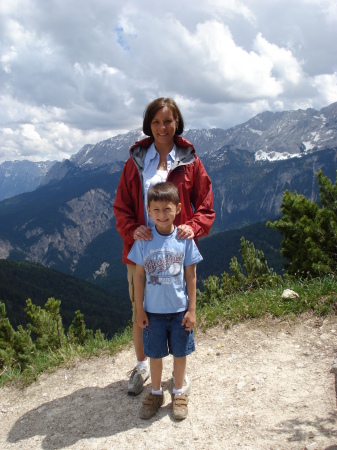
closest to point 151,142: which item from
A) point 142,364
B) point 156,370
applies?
point 156,370

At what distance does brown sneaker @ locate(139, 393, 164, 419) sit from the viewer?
14.0 ft

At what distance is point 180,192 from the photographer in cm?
430

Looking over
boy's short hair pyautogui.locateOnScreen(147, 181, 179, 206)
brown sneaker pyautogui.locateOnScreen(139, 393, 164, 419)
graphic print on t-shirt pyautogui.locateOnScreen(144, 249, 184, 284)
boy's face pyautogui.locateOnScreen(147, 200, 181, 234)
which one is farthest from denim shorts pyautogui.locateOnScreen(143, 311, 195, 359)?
boy's short hair pyautogui.locateOnScreen(147, 181, 179, 206)

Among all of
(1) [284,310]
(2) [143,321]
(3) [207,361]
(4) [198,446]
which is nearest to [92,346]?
(3) [207,361]

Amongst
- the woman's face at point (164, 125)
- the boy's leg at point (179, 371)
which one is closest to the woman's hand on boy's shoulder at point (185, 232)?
the woman's face at point (164, 125)

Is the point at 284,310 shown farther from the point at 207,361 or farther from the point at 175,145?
the point at 175,145

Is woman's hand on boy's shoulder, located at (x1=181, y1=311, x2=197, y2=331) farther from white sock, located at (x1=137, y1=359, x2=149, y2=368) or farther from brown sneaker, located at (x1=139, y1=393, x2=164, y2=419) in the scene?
white sock, located at (x1=137, y1=359, x2=149, y2=368)

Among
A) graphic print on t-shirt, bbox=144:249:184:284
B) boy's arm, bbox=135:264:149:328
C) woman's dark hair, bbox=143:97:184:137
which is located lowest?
Answer: boy's arm, bbox=135:264:149:328

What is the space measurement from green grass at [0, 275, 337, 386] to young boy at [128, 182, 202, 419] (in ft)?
6.91

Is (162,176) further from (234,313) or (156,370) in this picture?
(234,313)

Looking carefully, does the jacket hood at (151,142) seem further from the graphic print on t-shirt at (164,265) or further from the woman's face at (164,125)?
the graphic print on t-shirt at (164,265)

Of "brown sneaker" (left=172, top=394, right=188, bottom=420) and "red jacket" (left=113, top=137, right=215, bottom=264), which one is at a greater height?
"red jacket" (left=113, top=137, right=215, bottom=264)

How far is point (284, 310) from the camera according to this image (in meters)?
6.09

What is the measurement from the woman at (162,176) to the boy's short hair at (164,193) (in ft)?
1.11
